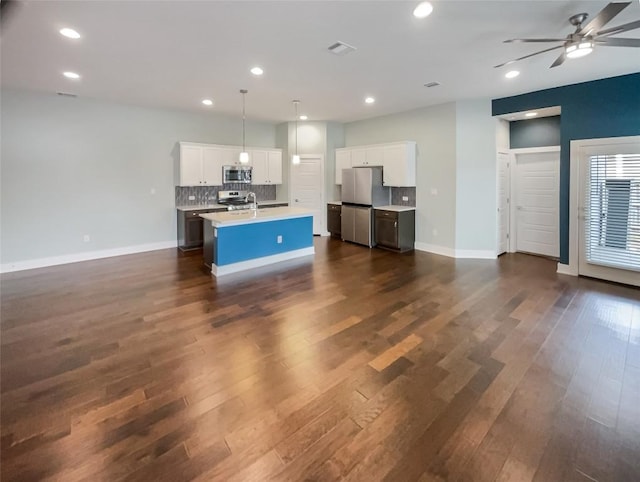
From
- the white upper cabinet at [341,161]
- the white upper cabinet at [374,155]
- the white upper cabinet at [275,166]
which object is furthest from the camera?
the white upper cabinet at [275,166]

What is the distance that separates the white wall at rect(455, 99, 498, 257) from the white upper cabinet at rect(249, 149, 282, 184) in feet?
14.2

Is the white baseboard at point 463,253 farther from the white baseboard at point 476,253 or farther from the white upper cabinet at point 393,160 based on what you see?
the white upper cabinet at point 393,160

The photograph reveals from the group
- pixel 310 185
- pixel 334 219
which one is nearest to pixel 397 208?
pixel 334 219

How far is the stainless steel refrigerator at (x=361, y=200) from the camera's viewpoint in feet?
23.5

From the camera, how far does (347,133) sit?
8.45 m

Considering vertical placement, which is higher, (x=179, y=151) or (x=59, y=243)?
(x=179, y=151)

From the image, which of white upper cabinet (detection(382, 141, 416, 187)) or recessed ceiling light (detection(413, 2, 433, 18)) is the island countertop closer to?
white upper cabinet (detection(382, 141, 416, 187))

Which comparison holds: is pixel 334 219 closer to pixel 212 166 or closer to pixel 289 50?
pixel 212 166

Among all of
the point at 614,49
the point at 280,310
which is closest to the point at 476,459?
the point at 280,310

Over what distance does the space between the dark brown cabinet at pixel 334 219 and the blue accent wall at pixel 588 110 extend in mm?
4195

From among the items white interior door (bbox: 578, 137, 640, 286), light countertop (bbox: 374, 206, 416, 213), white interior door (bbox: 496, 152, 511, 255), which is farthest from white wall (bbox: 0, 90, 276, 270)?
white interior door (bbox: 578, 137, 640, 286)

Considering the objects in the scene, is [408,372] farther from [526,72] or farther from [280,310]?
[526,72]

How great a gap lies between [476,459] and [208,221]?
Result: 189 inches

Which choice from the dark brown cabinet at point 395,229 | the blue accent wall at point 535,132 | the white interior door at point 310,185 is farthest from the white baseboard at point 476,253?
the white interior door at point 310,185
